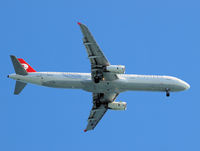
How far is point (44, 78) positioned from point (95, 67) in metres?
9.74

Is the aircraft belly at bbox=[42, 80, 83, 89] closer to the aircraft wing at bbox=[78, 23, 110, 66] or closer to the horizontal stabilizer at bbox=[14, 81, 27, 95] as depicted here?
the horizontal stabilizer at bbox=[14, 81, 27, 95]

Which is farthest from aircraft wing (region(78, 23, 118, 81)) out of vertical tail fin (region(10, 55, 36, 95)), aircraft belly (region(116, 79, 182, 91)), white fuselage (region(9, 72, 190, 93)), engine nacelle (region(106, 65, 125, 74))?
vertical tail fin (region(10, 55, 36, 95))

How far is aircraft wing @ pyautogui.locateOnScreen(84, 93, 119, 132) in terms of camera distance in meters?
80.8

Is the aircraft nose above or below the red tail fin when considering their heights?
below

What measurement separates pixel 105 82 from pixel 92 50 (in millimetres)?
8153

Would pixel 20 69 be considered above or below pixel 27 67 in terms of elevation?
below

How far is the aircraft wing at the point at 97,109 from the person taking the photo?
80812mm

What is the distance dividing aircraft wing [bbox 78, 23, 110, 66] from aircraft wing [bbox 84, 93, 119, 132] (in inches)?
397

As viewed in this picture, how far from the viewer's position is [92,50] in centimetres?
6875

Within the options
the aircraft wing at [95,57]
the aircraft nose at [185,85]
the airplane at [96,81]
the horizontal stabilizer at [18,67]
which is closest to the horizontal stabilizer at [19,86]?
Result: the airplane at [96,81]

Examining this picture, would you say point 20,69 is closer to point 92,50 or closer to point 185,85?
point 92,50

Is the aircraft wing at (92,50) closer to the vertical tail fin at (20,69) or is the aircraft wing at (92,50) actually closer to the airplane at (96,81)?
the airplane at (96,81)

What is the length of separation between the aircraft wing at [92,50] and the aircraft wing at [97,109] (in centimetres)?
1009

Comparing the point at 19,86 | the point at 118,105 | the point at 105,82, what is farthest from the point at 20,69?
the point at 118,105
